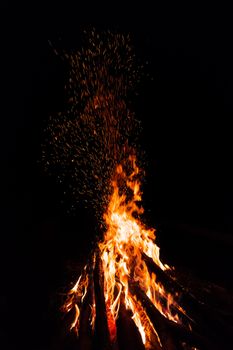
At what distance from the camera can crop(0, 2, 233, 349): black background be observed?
5.25 meters

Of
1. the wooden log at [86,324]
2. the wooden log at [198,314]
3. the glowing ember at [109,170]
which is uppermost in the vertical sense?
the glowing ember at [109,170]

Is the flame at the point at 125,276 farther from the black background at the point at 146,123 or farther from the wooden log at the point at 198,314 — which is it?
the black background at the point at 146,123

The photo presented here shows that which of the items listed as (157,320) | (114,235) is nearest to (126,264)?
(114,235)

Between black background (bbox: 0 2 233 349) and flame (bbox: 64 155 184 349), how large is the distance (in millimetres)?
916

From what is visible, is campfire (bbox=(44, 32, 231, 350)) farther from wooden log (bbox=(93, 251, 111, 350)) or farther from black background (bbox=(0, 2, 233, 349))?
black background (bbox=(0, 2, 233, 349))

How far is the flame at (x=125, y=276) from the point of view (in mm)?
2756

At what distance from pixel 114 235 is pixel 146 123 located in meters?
2.50

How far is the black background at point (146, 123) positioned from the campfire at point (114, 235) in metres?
0.35

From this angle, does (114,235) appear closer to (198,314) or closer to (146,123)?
(198,314)

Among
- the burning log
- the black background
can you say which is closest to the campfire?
the burning log

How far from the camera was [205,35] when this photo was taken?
5.55 metres

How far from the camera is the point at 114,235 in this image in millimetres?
4223

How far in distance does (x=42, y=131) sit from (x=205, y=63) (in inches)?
123

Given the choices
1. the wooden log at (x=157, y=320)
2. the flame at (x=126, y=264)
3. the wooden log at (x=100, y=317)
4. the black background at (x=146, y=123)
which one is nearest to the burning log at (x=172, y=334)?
the wooden log at (x=157, y=320)
